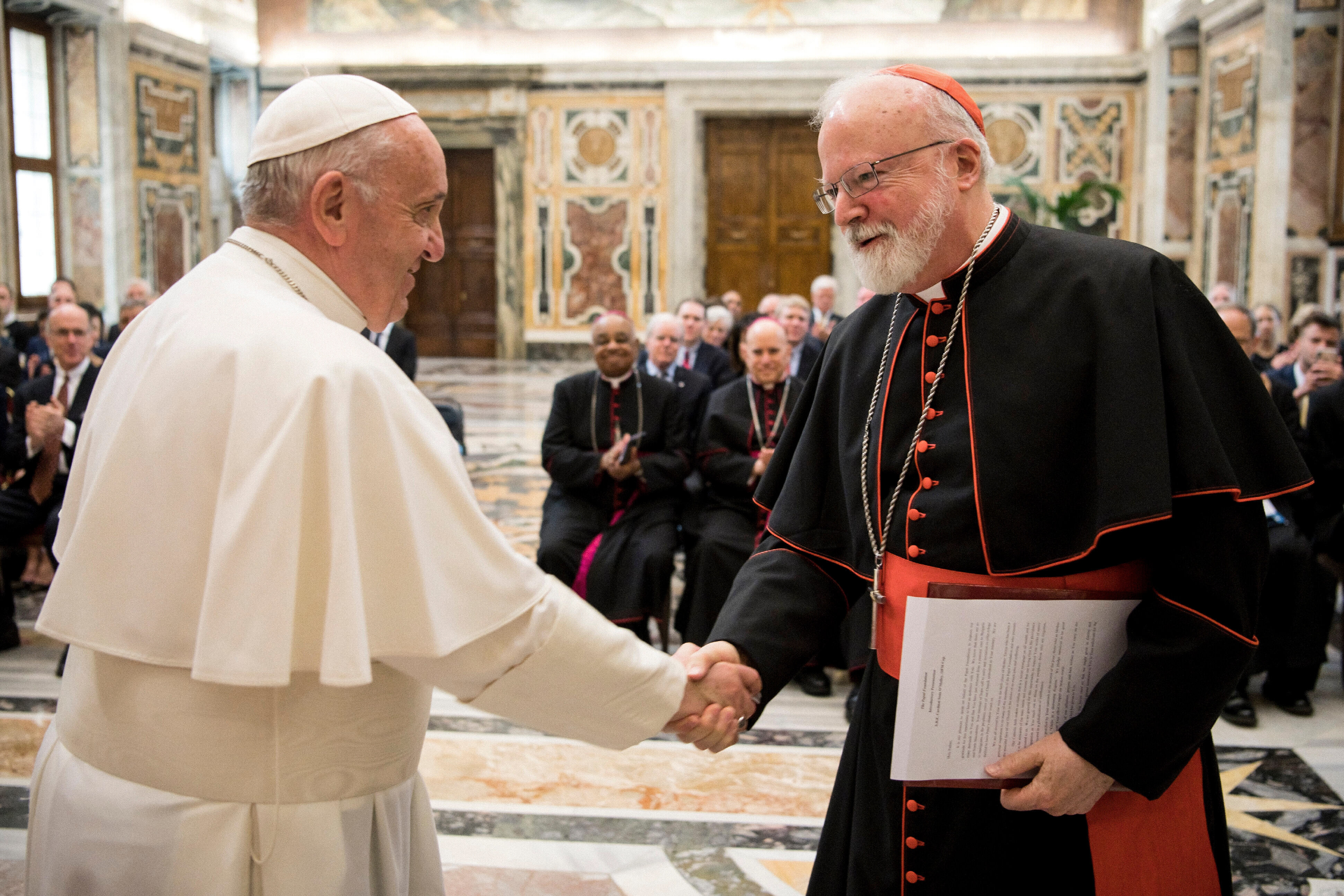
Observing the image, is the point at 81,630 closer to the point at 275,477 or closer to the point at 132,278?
the point at 275,477

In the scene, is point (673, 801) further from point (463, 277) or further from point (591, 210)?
point (463, 277)

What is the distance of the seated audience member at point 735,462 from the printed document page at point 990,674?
11.0 ft

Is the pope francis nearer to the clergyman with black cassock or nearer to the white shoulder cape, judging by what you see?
the white shoulder cape

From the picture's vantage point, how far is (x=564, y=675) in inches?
66.6

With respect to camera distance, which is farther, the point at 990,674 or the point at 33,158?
the point at 33,158

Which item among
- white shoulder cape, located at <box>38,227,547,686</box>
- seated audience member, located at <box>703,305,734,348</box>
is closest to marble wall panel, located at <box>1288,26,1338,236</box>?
seated audience member, located at <box>703,305,734,348</box>

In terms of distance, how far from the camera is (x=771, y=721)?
14.7 ft

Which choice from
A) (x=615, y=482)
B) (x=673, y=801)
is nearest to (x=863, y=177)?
(x=673, y=801)

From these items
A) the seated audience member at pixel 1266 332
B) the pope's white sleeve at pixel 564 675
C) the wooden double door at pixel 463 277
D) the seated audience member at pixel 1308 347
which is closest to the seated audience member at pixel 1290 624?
the seated audience member at pixel 1308 347

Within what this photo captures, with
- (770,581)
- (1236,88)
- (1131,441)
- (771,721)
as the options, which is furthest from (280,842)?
(1236,88)

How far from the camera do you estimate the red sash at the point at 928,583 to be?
183cm

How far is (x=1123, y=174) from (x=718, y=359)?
8610 millimetres

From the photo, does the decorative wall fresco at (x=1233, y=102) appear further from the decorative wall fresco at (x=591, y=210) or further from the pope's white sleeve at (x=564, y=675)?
the pope's white sleeve at (x=564, y=675)

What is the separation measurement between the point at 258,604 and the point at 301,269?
1.74 ft
